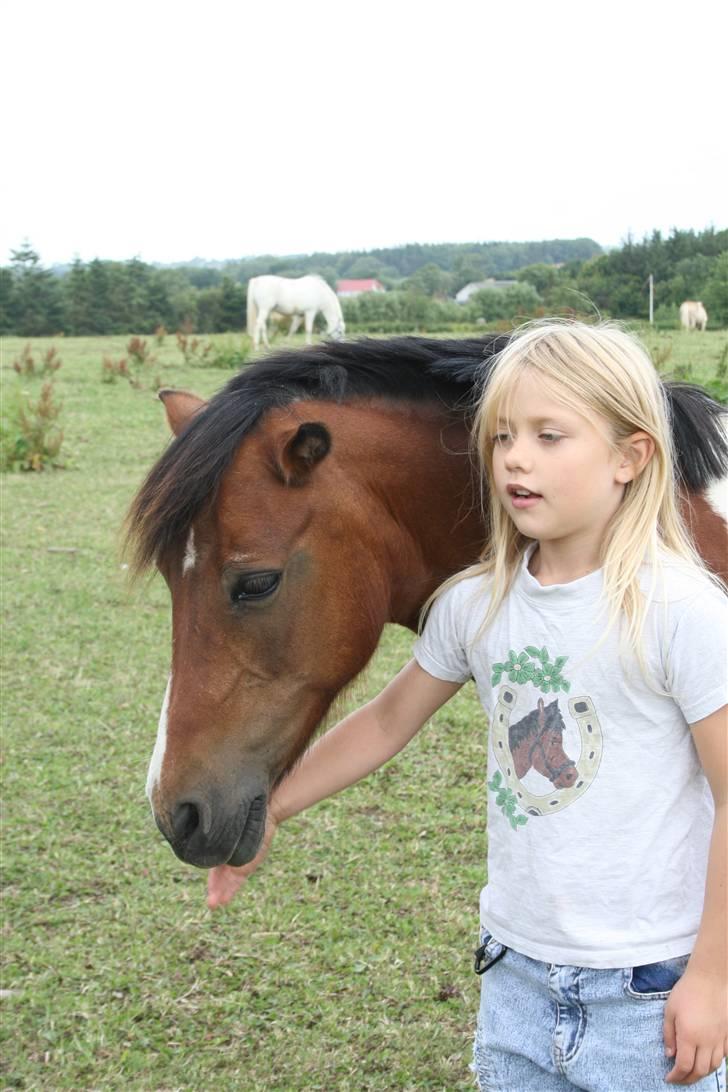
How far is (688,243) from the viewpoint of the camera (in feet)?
13.9

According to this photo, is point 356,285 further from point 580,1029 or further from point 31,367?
point 580,1029

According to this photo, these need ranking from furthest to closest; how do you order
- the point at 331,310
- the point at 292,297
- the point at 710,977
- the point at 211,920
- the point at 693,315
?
the point at 331,310
the point at 292,297
the point at 693,315
the point at 211,920
the point at 710,977

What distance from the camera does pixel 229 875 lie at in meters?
1.96

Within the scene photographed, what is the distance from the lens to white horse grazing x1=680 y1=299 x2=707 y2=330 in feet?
15.6

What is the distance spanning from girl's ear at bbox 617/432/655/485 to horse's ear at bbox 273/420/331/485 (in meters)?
0.54

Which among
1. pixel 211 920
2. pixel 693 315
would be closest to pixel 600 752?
pixel 211 920

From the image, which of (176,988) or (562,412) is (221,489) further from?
(176,988)

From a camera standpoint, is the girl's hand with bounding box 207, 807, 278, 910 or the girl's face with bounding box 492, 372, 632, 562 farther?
the girl's hand with bounding box 207, 807, 278, 910

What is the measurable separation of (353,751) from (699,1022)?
2.46 feet

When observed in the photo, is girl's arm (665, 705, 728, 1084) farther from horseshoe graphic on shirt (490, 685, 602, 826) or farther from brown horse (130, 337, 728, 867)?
brown horse (130, 337, 728, 867)

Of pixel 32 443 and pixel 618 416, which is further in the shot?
pixel 32 443

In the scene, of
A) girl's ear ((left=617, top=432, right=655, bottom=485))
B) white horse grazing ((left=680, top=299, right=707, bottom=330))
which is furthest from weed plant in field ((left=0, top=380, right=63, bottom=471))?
girl's ear ((left=617, top=432, right=655, bottom=485))

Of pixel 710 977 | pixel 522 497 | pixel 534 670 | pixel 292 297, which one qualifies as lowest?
pixel 710 977

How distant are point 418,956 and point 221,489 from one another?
2.15 metres
